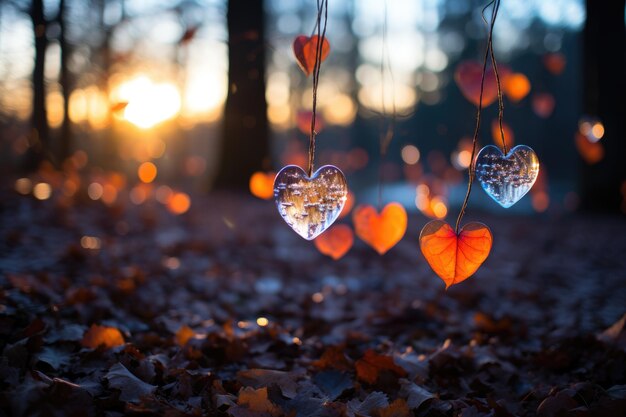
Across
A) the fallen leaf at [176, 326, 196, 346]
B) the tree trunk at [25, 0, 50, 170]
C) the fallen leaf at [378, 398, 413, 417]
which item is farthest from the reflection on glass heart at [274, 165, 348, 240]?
the tree trunk at [25, 0, 50, 170]

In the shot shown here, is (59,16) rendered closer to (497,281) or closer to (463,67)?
(463,67)

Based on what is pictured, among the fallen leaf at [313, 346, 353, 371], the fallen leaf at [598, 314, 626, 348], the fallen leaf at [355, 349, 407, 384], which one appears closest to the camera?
the fallen leaf at [355, 349, 407, 384]

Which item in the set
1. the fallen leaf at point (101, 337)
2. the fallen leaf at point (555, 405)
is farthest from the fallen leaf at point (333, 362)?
the fallen leaf at point (101, 337)

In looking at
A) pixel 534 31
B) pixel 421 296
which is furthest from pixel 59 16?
pixel 534 31

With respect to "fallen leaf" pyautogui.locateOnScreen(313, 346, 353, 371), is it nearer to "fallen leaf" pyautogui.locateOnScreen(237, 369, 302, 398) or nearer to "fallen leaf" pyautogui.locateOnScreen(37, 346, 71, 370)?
"fallen leaf" pyautogui.locateOnScreen(237, 369, 302, 398)

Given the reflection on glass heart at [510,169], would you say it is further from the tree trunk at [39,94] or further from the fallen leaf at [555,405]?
the tree trunk at [39,94]

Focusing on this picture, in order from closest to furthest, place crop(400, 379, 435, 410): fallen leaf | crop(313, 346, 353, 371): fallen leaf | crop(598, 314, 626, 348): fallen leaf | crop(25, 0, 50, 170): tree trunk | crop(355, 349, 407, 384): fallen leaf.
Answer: crop(400, 379, 435, 410): fallen leaf → crop(355, 349, 407, 384): fallen leaf → crop(313, 346, 353, 371): fallen leaf → crop(598, 314, 626, 348): fallen leaf → crop(25, 0, 50, 170): tree trunk

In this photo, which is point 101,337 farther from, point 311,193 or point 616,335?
point 616,335
